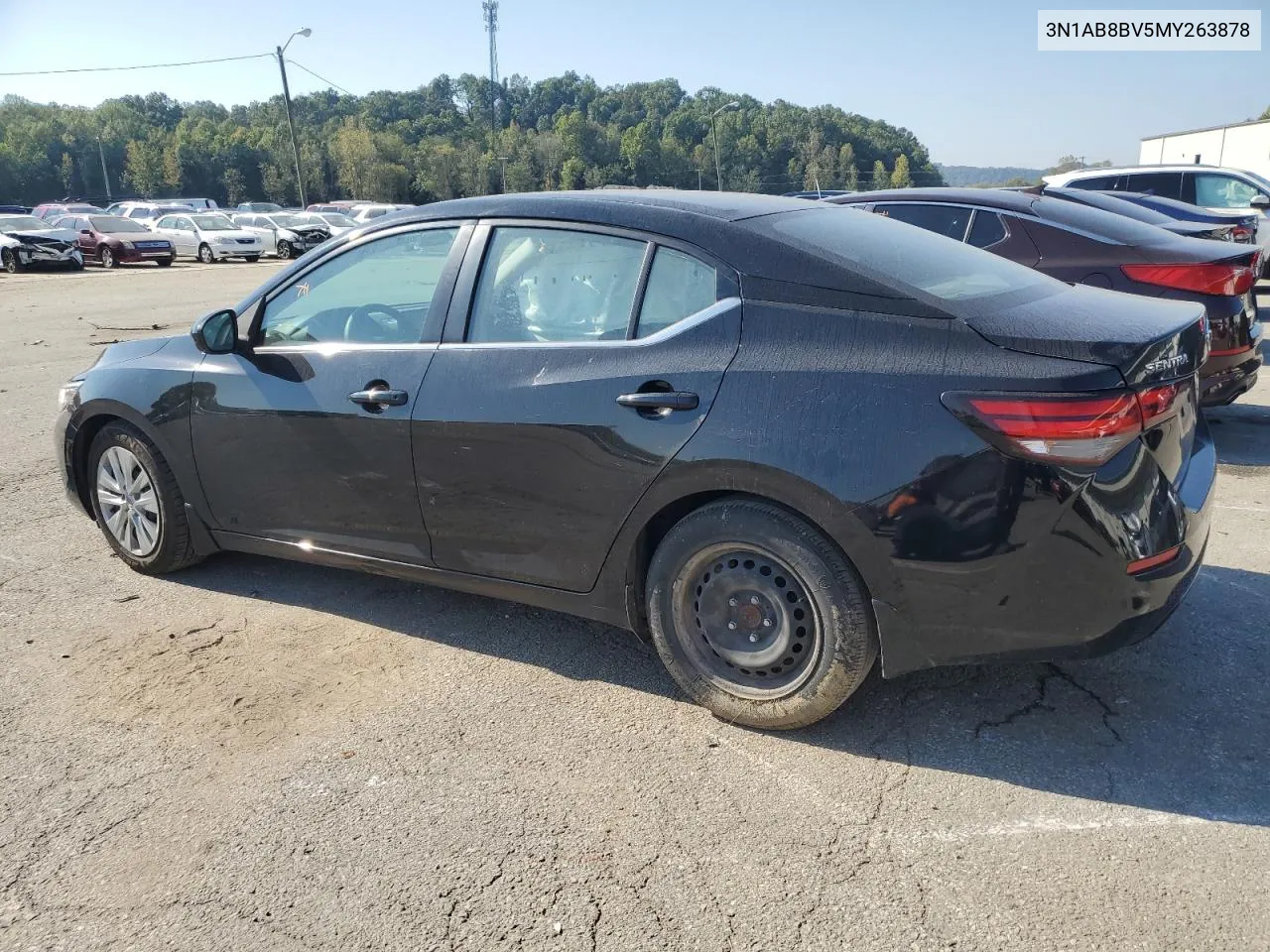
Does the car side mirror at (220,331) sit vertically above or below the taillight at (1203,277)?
above

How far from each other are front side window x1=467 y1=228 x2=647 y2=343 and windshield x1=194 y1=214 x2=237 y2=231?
102 feet

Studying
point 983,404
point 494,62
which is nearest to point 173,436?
point 983,404

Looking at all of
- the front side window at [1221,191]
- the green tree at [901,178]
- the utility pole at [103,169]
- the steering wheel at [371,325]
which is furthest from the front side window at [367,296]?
the utility pole at [103,169]

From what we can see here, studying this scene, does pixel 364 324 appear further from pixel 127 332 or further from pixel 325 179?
pixel 325 179

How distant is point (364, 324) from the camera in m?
3.93

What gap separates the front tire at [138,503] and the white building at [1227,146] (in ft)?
141

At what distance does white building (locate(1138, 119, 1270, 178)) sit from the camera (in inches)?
1609

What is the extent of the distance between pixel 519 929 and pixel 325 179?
305ft

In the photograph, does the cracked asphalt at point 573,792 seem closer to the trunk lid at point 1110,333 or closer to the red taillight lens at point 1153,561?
the red taillight lens at point 1153,561

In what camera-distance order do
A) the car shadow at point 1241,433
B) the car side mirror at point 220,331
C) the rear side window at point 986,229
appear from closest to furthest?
1. the car side mirror at point 220,331
2. the car shadow at point 1241,433
3. the rear side window at point 986,229

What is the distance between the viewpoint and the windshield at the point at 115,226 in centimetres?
2875

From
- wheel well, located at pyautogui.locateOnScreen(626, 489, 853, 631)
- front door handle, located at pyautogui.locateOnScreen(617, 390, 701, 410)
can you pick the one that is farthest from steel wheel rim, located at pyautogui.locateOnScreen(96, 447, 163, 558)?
front door handle, located at pyautogui.locateOnScreen(617, 390, 701, 410)

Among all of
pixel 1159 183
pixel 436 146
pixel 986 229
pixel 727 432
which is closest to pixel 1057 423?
pixel 727 432

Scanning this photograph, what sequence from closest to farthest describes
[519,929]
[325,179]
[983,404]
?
1. [519,929]
2. [983,404]
3. [325,179]
